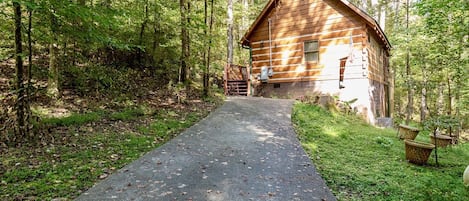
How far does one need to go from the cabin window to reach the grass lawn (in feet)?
25.9

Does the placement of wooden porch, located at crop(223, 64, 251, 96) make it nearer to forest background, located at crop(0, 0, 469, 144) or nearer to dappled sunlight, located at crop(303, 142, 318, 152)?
forest background, located at crop(0, 0, 469, 144)

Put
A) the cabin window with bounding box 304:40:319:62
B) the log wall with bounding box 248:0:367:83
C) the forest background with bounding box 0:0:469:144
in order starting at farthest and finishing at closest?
1. the cabin window with bounding box 304:40:319:62
2. the log wall with bounding box 248:0:367:83
3. the forest background with bounding box 0:0:469:144

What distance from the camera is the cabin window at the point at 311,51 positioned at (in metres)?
14.4

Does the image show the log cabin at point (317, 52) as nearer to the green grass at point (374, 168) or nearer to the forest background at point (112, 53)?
the forest background at point (112, 53)

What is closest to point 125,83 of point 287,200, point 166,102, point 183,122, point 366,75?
point 166,102

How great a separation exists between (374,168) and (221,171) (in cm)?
312

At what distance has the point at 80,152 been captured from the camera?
562 cm

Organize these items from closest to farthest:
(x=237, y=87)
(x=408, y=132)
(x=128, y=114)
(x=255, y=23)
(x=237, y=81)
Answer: (x=128, y=114) → (x=408, y=132) → (x=255, y=23) → (x=237, y=87) → (x=237, y=81)

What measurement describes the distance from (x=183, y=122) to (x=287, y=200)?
5.28 metres

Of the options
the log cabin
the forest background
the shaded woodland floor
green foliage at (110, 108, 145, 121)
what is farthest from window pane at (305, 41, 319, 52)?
green foliage at (110, 108, 145, 121)

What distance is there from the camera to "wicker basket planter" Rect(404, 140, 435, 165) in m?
6.36

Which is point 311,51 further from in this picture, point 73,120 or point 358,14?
point 73,120

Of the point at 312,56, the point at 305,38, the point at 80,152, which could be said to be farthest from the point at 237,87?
the point at 80,152

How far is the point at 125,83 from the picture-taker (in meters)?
11.5
